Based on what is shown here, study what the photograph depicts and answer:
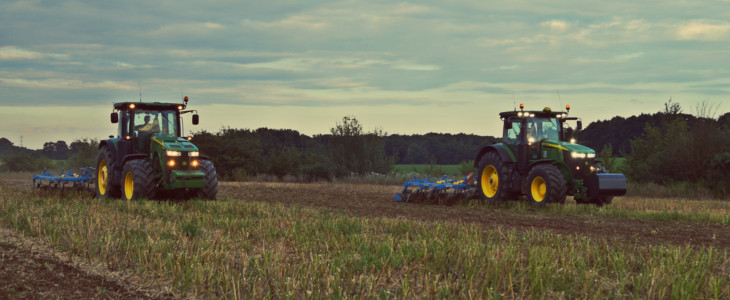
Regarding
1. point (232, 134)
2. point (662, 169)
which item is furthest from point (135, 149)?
point (232, 134)

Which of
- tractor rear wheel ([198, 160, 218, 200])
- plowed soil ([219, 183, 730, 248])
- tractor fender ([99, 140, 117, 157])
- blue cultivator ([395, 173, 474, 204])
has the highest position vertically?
tractor fender ([99, 140, 117, 157])

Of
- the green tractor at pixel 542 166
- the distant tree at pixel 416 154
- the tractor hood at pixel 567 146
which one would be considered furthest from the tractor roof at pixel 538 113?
the distant tree at pixel 416 154

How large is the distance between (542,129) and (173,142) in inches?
357

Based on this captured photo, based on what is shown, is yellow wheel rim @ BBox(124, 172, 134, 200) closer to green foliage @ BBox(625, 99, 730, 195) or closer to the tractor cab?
the tractor cab

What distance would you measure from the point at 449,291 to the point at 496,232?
14.9ft

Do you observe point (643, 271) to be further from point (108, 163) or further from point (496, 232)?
point (108, 163)

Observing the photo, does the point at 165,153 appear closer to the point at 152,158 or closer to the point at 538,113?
the point at 152,158

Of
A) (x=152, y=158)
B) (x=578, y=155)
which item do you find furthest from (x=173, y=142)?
(x=578, y=155)

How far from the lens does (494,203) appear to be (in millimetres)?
15883

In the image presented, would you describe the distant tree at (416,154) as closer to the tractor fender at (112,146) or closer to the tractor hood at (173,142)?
the tractor fender at (112,146)

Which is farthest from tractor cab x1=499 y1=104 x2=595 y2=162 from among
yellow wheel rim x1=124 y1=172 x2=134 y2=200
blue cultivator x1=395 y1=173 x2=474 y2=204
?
yellow wheel rim x1=124 y1=172 x2=134 y2=200

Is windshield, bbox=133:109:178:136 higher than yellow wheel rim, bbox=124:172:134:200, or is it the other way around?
windshield, bbox=133:109:178:136

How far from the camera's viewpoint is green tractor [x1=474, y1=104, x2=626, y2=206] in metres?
14.4

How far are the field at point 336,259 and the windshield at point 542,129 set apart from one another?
413 cm
